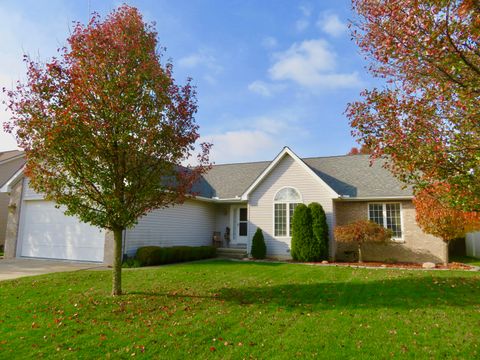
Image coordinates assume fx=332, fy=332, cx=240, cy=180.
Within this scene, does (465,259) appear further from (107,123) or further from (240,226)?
(107,123)

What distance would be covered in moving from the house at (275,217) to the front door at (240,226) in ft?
3.92

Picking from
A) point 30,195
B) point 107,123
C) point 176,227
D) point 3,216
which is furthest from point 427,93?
point 3,216

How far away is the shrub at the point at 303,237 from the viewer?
15.1 m

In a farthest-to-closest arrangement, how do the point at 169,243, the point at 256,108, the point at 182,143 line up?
the point at 169,243
the point at 256,108
the point at 182,143

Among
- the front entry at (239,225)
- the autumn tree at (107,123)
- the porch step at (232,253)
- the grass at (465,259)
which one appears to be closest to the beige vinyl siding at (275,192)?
the porch step at (232,253)

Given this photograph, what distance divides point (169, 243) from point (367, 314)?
11.6m

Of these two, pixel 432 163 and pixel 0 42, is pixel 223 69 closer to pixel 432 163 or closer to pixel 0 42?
pixel 0 42

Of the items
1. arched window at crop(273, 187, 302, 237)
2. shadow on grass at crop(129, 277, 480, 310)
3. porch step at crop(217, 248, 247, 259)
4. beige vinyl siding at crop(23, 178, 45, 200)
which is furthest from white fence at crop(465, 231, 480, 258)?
beige vinyl siding at crop(23, 178, 45, 200)

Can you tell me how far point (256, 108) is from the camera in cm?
1551

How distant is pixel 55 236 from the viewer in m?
15.8

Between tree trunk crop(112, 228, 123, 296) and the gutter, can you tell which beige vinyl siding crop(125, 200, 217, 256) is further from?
the gutter

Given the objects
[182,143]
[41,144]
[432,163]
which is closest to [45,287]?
[41,144]

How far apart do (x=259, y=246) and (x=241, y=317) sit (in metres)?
9.94

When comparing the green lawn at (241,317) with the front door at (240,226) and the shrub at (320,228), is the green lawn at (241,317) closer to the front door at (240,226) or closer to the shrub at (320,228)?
the shrub at (320,228)
